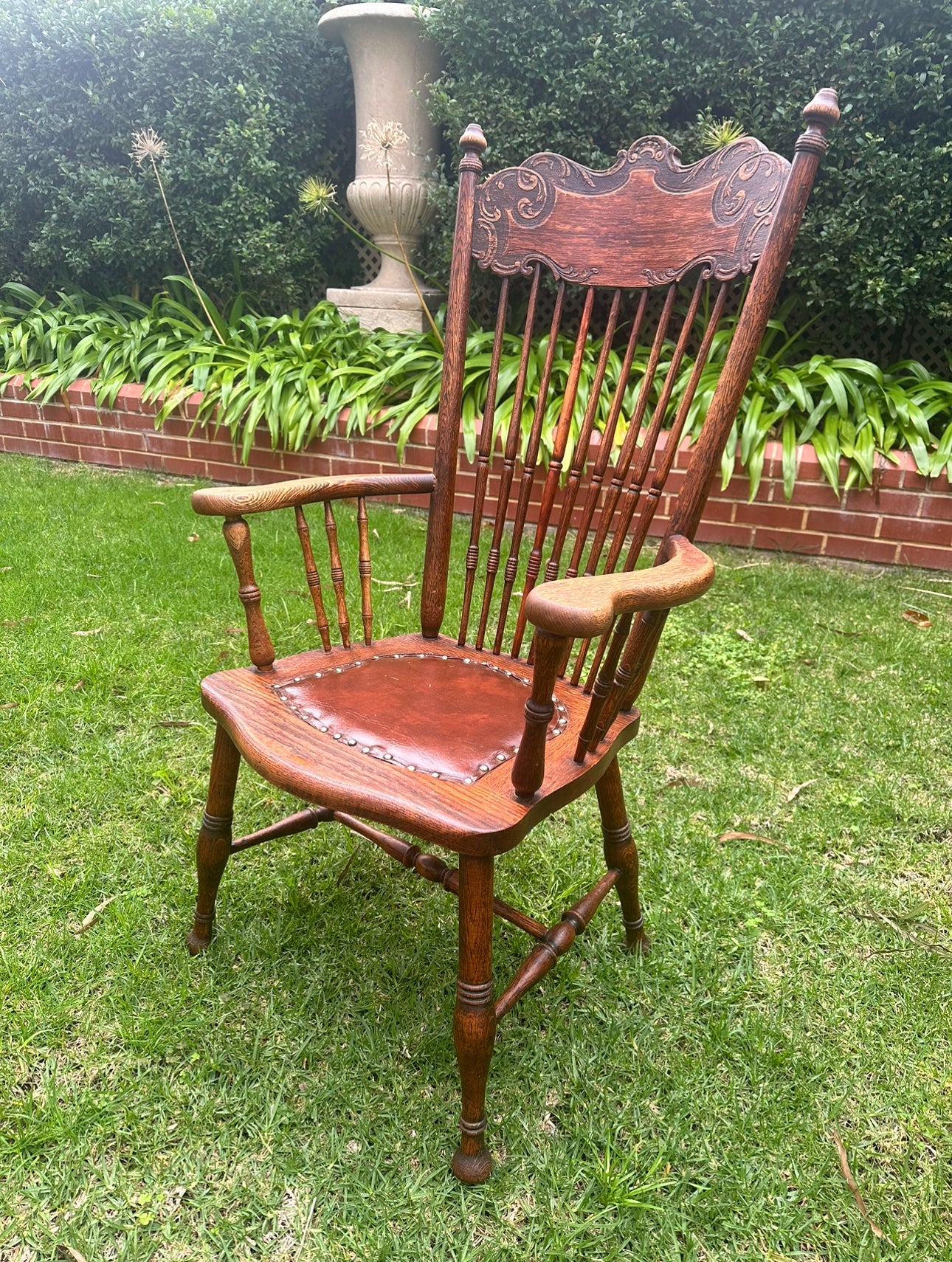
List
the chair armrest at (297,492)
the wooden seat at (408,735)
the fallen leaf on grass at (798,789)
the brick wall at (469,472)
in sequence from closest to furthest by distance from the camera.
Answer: the wooden seat at (408,735), the chair armrest at (297,492), the fallen leaf on grass at (798,789), the brick wall at (469,472)

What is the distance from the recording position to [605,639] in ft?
3.40

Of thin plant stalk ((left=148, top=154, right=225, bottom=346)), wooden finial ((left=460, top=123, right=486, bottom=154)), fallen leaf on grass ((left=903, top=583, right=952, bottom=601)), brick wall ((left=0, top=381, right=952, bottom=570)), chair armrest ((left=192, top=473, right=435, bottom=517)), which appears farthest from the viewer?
thin plant stalk ((left=148, top=154, right=225, bottom=346))

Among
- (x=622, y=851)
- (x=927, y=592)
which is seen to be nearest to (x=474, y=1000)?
(x=622, y=851)

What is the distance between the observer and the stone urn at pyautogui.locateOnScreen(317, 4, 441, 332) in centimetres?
369

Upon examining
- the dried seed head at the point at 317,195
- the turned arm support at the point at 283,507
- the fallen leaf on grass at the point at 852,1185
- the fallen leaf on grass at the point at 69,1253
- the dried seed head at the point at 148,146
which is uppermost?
the dried seed head at the point at 148,146

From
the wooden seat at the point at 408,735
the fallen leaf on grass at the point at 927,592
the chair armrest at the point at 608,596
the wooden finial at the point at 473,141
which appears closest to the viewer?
the chair armrest at the point at 608,596

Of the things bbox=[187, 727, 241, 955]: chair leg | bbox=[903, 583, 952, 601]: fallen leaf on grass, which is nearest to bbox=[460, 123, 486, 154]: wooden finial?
bbox=[187, 727, 241, 955]: chair leg

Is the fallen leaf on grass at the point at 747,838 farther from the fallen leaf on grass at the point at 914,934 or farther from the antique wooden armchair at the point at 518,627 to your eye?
the antique wooden armchair at the point at 518,627

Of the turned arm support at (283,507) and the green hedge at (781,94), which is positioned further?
the green hedge at (781,94)

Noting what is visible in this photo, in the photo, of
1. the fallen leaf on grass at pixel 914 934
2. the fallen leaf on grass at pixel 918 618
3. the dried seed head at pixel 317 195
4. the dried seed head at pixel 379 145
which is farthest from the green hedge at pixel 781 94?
the fallen leaf on grass at pixel 914 934

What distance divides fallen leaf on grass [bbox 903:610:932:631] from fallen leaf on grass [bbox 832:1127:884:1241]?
1.91 metres

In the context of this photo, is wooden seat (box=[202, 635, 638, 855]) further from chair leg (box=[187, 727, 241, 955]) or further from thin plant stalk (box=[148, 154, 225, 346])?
thin plant stalk (box=[148, 154, 225, 346])

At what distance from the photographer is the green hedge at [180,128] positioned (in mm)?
3871

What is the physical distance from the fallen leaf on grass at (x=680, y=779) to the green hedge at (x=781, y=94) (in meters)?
2.13
